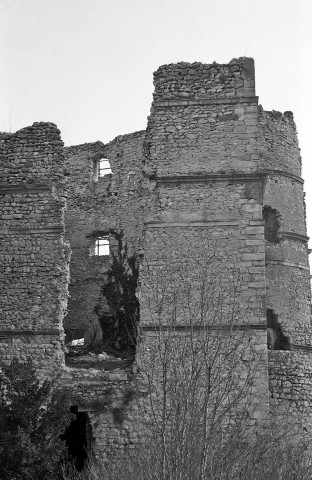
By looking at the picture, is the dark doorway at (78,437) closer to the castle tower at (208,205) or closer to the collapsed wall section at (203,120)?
the castle tower at (208,205)

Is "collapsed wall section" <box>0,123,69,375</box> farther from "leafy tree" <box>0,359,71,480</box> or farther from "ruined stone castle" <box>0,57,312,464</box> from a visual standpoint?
"leafy tree" <box>0,359,71,480</box>

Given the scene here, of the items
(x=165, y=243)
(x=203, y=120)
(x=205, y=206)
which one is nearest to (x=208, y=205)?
(x=205, y=206)

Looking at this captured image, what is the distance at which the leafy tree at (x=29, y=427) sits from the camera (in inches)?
414

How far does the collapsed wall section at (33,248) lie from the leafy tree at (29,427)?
4.18 ft

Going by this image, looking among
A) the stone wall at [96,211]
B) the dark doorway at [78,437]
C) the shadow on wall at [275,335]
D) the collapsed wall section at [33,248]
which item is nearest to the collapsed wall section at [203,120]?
the collapsed wall section at [33,248]

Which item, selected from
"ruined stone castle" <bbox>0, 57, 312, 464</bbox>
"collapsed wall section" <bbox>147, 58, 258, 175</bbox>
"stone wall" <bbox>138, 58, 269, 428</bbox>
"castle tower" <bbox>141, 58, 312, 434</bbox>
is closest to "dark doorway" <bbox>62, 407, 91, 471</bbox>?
"ruined stone castle" <bbox>0, 57, 312, 464</bbox>

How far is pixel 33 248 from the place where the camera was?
13.5m

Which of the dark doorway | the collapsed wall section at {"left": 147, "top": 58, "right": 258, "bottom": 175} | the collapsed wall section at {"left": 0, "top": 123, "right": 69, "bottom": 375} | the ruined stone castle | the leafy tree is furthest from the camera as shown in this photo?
the dark doorway

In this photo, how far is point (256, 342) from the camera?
488 inches

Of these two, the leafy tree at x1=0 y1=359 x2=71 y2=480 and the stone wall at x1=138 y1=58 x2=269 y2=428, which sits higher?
the stone wall at x1=138 y1=58 x2=269 y2=428

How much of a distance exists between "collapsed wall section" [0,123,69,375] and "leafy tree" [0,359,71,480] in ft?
4.18

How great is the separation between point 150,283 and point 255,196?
2.54m

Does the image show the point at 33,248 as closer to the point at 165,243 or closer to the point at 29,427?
the point at 165,243

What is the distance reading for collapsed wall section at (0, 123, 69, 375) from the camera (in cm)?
1300
